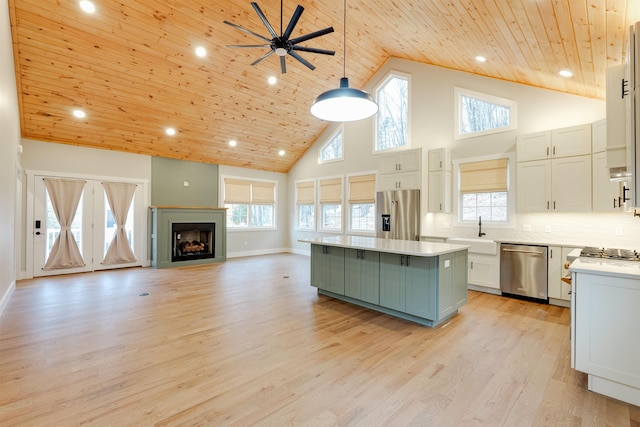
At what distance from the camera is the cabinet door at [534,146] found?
4484 mm

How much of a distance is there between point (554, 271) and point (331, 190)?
17.9ft

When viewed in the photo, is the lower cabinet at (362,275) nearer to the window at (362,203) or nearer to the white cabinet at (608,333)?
the white cabinet at (608,333)

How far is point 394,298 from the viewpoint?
3.72 meters

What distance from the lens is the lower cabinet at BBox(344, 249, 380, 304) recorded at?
3908 millimetres

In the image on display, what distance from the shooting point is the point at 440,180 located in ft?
19.0

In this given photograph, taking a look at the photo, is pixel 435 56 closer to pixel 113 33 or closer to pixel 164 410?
pixel 113 33

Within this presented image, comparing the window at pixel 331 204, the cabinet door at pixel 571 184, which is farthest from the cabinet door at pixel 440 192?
the window at pixel 331 204

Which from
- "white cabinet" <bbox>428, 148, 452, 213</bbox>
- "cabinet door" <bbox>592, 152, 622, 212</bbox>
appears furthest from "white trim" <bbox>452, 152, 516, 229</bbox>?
"cabinet door" <bbox>592, 152, 622, 212</bbox>

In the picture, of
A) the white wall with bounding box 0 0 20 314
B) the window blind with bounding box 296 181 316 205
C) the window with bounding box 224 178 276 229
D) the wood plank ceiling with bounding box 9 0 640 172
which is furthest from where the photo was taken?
the window blind with bounding box 296 181 316 205

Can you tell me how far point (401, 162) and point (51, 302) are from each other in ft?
20.6

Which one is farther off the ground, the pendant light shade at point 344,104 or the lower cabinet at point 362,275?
the pendant light shade at point 344,104

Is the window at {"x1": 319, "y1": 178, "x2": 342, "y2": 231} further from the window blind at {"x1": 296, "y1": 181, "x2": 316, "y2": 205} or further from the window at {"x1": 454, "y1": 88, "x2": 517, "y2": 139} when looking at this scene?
the window at {"x1": 454, "y1": 88, "x2": 517, "y2": 139}

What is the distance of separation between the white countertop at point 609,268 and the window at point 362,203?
5170 millimetres

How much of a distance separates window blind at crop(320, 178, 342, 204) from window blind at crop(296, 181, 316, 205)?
0.39 meters
